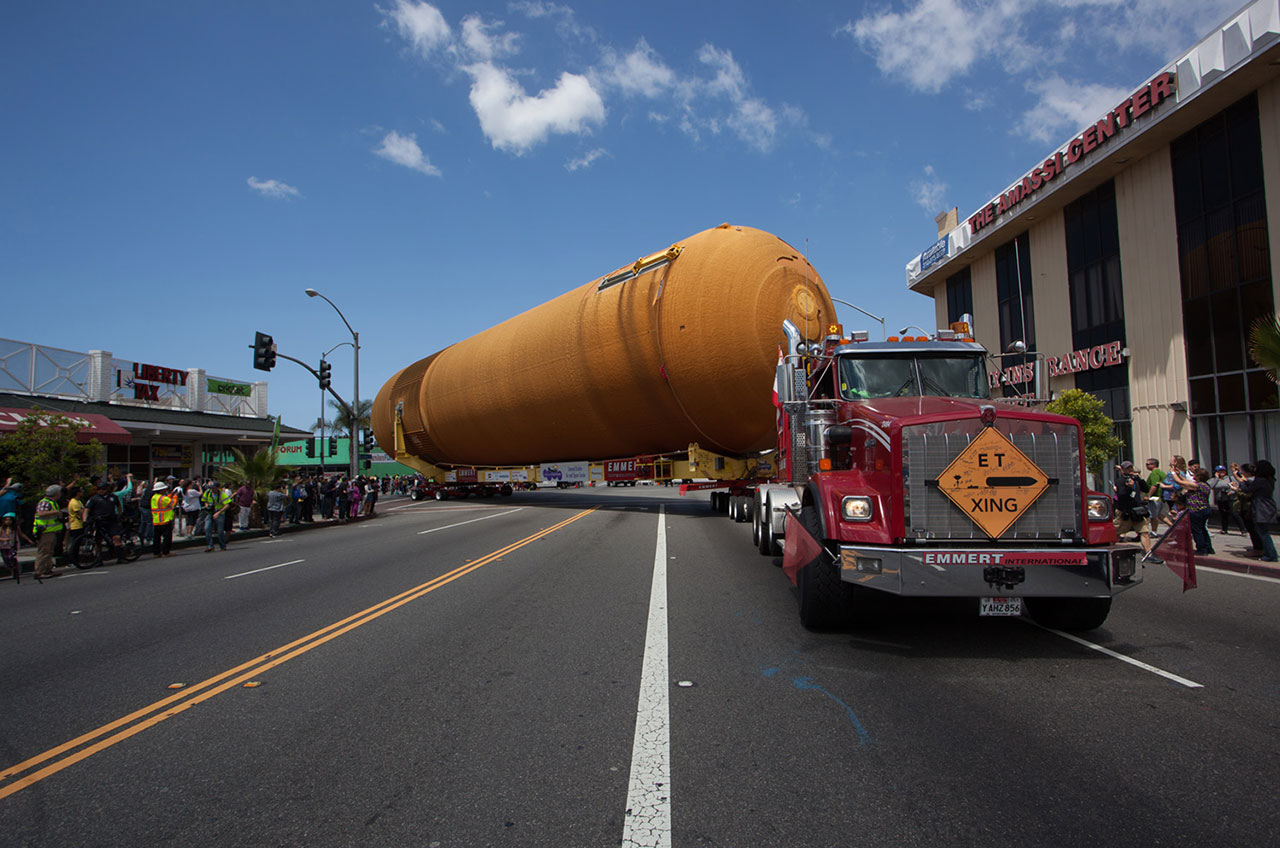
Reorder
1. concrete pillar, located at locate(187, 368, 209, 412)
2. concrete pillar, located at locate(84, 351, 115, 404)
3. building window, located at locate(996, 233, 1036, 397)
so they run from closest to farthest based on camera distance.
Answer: building window, located at locate(996, 233, 1036, 397) → concrete pillar, located at locate(84, 351, 115, 404) → concrete pillar, located at locate(187, 368, 209, 412)

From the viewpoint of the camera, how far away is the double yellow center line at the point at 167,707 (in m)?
3.72

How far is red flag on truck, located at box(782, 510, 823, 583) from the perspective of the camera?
592 cm

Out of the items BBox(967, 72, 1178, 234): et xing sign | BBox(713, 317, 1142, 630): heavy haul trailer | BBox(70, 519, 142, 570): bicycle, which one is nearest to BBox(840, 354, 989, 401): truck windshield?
BBox(713, 317, 1142, 630): heavy haul trailer

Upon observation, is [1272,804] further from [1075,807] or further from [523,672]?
[523,672]

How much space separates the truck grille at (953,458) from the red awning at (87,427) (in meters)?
20.8

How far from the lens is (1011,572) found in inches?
204

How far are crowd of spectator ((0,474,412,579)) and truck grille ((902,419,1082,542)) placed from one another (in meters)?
13.8

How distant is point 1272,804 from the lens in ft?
10.3

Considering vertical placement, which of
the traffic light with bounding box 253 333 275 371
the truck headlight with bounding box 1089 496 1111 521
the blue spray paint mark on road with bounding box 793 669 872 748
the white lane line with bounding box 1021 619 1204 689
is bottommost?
the white lane line with bounding box 1021 619 1204 689

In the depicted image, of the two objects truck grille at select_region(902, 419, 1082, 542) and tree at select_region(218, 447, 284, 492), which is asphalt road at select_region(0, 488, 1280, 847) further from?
tree at select_region(218, 447, 284, 492)

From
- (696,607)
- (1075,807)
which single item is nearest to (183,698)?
(696,607)

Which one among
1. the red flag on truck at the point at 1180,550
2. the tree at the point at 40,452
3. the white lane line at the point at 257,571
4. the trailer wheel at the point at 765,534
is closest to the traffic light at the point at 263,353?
the tree at the point at 40,452

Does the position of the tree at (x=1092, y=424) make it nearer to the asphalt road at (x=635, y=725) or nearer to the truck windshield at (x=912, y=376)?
the asphalt road at (x=635, y=725)

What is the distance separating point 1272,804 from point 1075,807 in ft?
2.91
